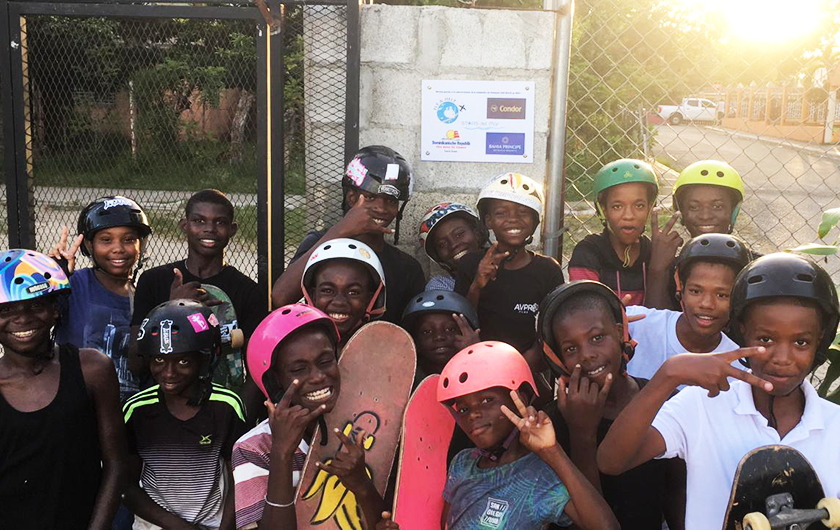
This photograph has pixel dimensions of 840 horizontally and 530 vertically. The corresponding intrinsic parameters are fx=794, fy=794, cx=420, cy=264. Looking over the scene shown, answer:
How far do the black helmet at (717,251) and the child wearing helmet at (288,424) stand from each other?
4.43 feet

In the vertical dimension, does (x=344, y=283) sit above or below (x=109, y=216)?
below

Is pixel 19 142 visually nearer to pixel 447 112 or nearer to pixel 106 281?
pixel 106 281

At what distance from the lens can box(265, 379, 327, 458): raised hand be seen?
8.48 ft

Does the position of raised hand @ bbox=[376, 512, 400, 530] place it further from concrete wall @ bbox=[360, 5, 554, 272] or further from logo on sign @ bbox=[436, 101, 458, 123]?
logo on sign @ bbox=[436, 101, 458, 123]

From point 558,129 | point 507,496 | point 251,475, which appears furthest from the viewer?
point 558,129

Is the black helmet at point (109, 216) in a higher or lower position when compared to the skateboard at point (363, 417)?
higher

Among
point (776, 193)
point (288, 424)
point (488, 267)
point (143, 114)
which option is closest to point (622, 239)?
point (488, 267)

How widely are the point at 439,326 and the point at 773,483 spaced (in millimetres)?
1548

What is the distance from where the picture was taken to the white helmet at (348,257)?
3.24 m

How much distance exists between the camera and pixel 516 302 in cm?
356

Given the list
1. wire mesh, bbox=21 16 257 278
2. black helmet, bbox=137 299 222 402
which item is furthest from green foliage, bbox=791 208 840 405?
wire mesh, bbox=21 16 257 278

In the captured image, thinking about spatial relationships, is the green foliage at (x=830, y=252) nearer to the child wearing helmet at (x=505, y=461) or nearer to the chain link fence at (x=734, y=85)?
the chain link fence at (x=734, y=85)

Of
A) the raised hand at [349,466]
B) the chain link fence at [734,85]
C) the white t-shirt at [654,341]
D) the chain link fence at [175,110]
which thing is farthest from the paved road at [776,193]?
the raised hand at [349,466]

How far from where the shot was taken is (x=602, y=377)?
2.59 metres
